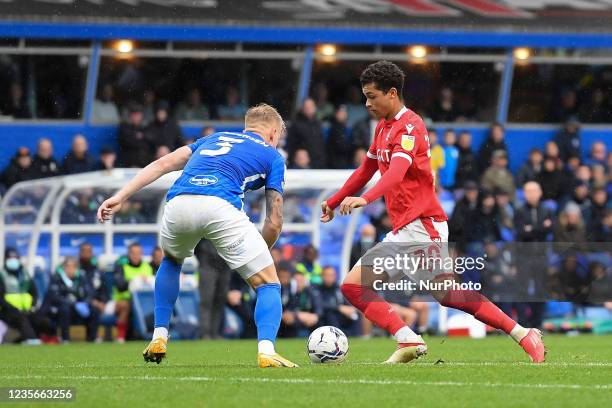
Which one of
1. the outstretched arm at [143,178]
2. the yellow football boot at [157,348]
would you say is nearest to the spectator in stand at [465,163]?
the outstretched arm at [143,178]

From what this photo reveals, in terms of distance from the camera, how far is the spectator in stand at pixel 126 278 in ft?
63.2

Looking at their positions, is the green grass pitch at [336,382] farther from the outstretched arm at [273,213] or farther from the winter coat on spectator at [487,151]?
the winter coat on spectator at [487,151]

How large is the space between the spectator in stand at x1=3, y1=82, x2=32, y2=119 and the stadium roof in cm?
87

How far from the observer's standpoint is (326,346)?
10.8 m

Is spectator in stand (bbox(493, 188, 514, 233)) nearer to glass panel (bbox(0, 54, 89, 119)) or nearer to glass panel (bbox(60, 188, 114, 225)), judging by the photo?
glass panel (bbox(60, 188, 114, 225))


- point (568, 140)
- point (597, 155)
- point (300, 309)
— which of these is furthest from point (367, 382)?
point (568, 140)

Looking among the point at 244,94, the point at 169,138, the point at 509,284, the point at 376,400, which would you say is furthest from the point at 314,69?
the point at 376,400

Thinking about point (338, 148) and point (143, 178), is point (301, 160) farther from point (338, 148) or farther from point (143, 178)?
point (143, 178)

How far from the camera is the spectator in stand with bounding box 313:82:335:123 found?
24625 mm

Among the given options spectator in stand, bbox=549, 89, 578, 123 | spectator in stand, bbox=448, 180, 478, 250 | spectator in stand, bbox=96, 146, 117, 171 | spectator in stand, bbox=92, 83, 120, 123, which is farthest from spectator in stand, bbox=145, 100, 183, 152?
spectator in stand, bbox=549, 89, 578, 123

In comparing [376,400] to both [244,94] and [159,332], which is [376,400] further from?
[244,94]

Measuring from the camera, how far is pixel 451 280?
35.2ft

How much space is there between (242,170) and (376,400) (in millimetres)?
2751

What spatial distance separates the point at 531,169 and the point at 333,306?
5.55m
